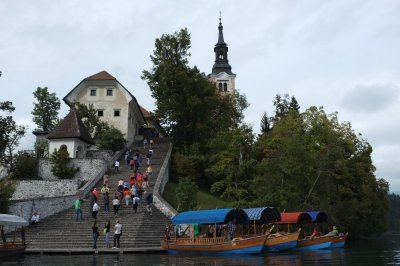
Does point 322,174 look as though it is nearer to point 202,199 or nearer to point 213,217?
point 202,199

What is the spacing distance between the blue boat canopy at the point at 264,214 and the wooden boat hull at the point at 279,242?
1192mm

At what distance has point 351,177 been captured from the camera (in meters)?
44.0

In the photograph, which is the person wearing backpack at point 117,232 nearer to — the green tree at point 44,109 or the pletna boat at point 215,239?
the pletna boat at point 215,239

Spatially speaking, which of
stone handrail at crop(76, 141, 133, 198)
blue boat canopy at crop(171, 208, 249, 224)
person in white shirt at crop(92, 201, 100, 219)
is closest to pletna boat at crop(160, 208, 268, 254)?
blue boat canopy at crop(171, 208, 249, 224)

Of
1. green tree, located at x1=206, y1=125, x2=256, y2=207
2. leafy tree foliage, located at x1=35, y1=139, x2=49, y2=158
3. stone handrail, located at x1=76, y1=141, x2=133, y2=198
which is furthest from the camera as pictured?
leafy tree foliage, located at x1=35, y1=139, x2=49, y2=158

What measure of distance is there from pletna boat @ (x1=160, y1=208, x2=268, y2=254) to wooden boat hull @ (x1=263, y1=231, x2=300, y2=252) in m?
1.00

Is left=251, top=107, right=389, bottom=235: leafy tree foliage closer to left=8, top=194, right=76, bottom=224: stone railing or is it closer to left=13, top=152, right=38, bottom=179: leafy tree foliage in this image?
left=8, top=194, right=76, bottom=224: stone railing

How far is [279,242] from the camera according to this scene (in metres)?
24.8

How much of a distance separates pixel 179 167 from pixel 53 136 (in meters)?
12.3

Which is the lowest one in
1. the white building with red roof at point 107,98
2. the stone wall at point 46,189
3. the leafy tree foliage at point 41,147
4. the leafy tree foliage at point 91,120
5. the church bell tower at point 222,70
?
the stone wall at point 46,189

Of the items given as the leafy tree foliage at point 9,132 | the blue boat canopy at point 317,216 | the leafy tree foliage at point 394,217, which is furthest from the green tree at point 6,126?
the leafy tree foliage at point 394,217

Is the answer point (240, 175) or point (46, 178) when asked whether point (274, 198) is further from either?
point (46, 178)

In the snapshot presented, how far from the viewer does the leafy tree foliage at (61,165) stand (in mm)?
37438

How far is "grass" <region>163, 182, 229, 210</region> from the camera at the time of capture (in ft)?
118
